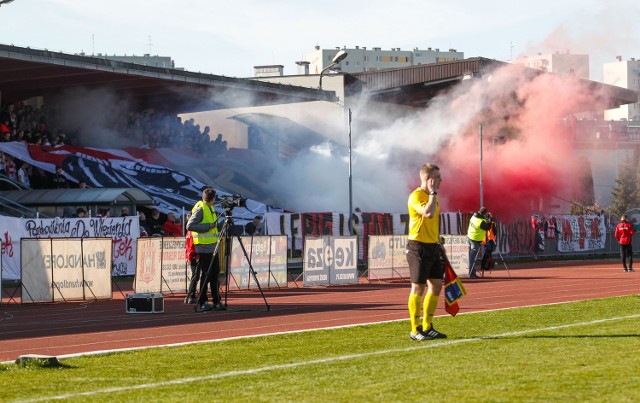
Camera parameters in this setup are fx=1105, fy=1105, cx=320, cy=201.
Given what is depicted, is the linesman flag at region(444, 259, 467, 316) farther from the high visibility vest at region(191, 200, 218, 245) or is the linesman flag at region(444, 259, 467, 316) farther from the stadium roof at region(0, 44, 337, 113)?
the stadium roof at region(0, 44, 337, 113)

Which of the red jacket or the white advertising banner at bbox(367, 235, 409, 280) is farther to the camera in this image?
the red jacket

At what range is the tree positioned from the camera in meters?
102

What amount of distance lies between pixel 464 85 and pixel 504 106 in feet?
9.05

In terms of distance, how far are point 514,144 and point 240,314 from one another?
39.3 metres

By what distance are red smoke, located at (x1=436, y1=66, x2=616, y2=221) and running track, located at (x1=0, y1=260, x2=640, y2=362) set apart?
79.7ft

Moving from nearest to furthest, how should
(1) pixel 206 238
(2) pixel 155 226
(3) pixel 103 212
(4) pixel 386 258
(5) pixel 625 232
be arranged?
1. (1) pixel 206 238
2. (4) pixel 386 258
3. (5) pixel 625 232
4. (3) pixel 103 212
5. (2) pixel 155 226

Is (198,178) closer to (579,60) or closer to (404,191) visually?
(404,191)

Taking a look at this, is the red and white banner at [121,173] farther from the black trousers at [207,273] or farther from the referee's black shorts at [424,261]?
the referee's black shorts at [424,261]

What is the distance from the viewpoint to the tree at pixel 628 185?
102 metres

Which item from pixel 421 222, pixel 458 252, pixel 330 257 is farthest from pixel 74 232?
pixel 421 222

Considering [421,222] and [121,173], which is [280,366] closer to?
[421,222]

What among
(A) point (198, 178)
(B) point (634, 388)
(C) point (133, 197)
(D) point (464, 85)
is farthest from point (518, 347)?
(D) point (464, 85)

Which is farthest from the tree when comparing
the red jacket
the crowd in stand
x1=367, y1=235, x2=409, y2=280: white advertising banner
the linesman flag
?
the linesman flag

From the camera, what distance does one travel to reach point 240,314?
18.5 m
